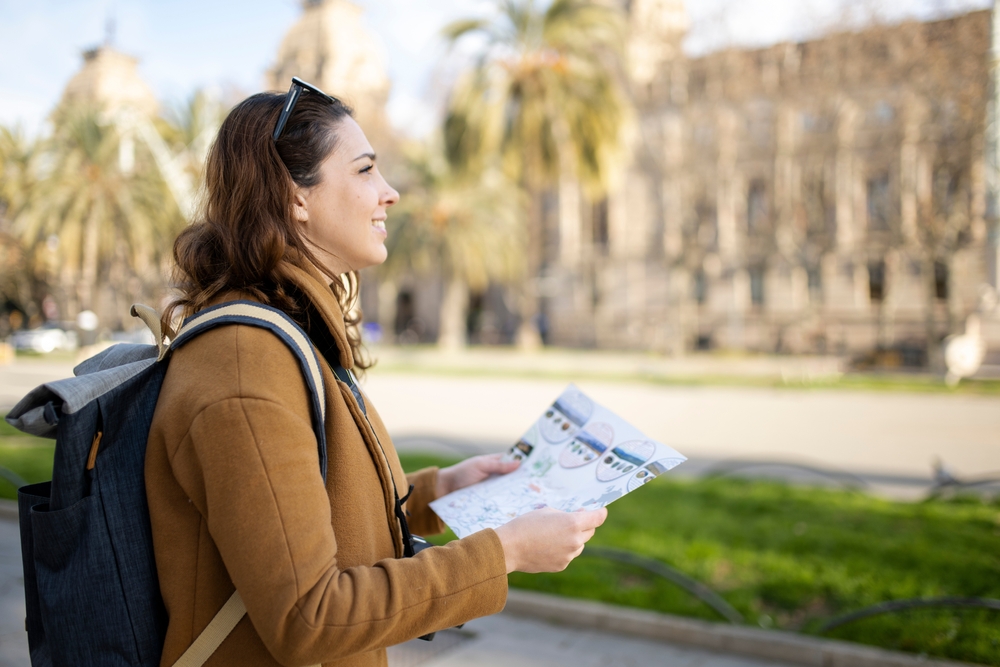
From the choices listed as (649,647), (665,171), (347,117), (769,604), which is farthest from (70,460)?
(665,171)

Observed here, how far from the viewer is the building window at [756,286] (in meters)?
36.4

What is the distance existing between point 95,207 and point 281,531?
18.4m

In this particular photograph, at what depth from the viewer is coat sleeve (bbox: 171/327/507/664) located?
1224 millimetres

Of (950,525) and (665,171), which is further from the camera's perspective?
(665,171)

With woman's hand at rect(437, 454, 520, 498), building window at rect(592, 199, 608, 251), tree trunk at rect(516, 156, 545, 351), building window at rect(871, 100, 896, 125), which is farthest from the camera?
building window at rect(592, 199, 608, 251)

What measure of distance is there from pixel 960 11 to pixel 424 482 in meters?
21.9

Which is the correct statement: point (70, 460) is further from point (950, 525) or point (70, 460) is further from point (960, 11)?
point (960, 11)

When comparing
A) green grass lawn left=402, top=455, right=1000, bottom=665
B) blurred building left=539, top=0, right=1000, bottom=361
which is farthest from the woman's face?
blurred building left=539, top=0, right=1000, bottom=361

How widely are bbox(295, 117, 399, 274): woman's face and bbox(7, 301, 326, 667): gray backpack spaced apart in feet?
1.06

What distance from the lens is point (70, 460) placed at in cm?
130

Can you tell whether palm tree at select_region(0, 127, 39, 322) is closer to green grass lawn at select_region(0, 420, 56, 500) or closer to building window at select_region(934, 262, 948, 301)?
green grass lawn at select_region(0, 420, 56, 500)

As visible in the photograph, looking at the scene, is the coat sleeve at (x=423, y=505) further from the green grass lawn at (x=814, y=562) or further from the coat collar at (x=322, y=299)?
the green grass lawn at (x=814, y=562)

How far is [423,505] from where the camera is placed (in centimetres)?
210

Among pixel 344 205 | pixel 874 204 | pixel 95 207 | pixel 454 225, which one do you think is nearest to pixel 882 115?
pixel 874 204
